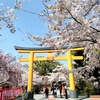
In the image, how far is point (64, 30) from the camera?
4852 millimetres

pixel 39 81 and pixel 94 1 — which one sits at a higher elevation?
pixel 94 1

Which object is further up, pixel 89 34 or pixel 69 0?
pixel 69 0

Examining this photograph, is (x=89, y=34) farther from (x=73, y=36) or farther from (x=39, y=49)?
(x=39, y=49)

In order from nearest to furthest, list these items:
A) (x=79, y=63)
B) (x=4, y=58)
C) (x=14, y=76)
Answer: (x=4, y=58)
(x=14, y=76)
(x=79, y=63)

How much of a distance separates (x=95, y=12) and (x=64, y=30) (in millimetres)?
1116

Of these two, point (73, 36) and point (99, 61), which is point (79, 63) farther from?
point (73, 36)

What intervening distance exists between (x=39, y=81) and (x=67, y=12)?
94.2 feet

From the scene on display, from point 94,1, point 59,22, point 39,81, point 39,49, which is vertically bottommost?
point 39,81

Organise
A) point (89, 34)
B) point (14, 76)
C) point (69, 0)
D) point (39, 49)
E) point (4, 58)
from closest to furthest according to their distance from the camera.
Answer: point (69, 0) → point (89, 34) → point (4, 58) → point (14, 76) → point (39, 49)

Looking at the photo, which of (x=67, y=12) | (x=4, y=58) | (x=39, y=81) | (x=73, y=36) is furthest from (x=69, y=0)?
(x=39, y=81)

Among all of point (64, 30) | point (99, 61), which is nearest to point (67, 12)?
Result: point (64, 30)

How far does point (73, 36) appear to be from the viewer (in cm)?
469

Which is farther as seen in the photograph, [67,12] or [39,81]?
[39,81]

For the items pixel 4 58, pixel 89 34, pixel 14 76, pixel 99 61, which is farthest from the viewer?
pixel 14 76
